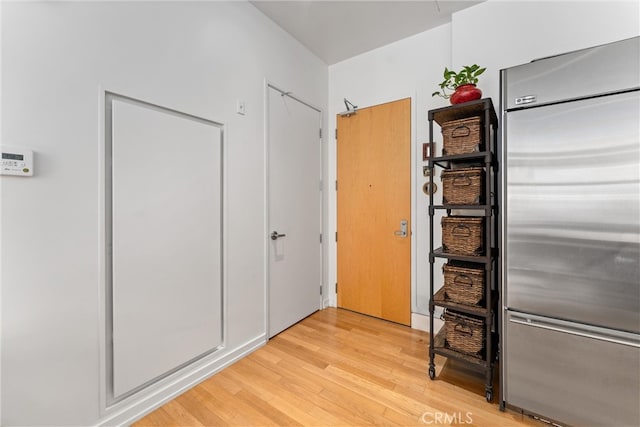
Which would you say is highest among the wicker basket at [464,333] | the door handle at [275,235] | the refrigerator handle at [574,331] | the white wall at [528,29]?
the white wall at [528,29]

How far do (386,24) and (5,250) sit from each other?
3.14m

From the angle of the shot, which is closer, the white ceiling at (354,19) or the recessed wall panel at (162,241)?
the recessed wall panel at (162,241)

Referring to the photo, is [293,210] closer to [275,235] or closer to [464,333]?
[275,235]

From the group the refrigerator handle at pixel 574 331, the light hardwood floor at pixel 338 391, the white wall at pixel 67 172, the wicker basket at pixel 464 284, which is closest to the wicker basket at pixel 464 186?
the wicker basket at pixel 464 284

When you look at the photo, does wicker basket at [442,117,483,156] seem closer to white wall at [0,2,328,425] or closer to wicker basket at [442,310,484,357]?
wicker basket at [442,310,484,357]

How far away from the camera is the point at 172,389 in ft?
5.87

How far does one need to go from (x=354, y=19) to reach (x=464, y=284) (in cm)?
248

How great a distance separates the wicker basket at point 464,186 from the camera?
1775 millimetres

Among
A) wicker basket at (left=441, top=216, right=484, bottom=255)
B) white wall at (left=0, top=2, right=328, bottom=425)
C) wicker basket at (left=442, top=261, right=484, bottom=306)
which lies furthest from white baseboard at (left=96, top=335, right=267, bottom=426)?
wicker basket at (left=441, top=216, right=484, bottom=255)

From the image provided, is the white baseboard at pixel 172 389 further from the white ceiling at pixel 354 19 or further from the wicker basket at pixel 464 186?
the white ceiling at pixel 354 19

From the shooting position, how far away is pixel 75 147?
4.50 ft

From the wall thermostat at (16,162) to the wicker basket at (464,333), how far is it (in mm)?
2544

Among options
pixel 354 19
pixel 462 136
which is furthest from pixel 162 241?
pixel 354 19

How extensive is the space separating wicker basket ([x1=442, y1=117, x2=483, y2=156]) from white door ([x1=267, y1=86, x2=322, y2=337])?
1483 millimetres
